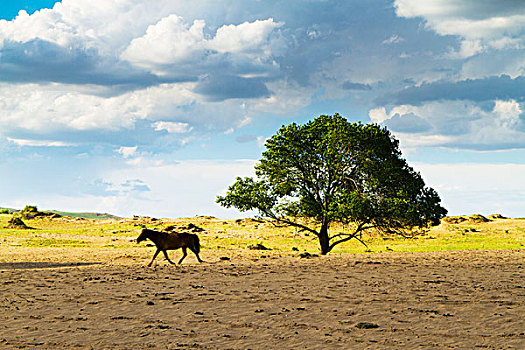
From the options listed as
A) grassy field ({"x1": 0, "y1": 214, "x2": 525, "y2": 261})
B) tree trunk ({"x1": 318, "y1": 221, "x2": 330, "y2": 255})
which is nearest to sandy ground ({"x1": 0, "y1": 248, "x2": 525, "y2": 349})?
tree trunk ({"x1": 318, "y1": 221, "x2": 330, "y2": 255})

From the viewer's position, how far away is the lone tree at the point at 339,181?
3625 centimetres

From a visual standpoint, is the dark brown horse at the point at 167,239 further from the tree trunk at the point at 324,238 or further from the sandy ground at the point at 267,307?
the tree trunk at the point at 324,238

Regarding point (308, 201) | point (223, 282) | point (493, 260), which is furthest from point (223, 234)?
point (223, 282)

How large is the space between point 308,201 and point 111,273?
57.5ft

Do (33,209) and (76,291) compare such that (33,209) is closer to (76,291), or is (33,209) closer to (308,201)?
(308,201)

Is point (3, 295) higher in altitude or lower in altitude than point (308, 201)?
lower

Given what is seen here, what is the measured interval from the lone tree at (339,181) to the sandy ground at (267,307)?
27.3ft

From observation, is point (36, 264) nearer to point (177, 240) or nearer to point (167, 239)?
point (167, 239)

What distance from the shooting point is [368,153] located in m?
37.2

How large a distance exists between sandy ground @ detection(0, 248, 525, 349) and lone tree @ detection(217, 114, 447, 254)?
8.34 m

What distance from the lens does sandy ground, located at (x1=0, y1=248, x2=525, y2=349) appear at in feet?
40.8

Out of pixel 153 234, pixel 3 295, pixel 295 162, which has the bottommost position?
pixel 3 295

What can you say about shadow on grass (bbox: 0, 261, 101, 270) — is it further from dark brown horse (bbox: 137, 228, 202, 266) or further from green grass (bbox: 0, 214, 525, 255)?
green grass (bbox: 0, 214, 525, 255)

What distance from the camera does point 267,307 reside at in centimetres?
1638
